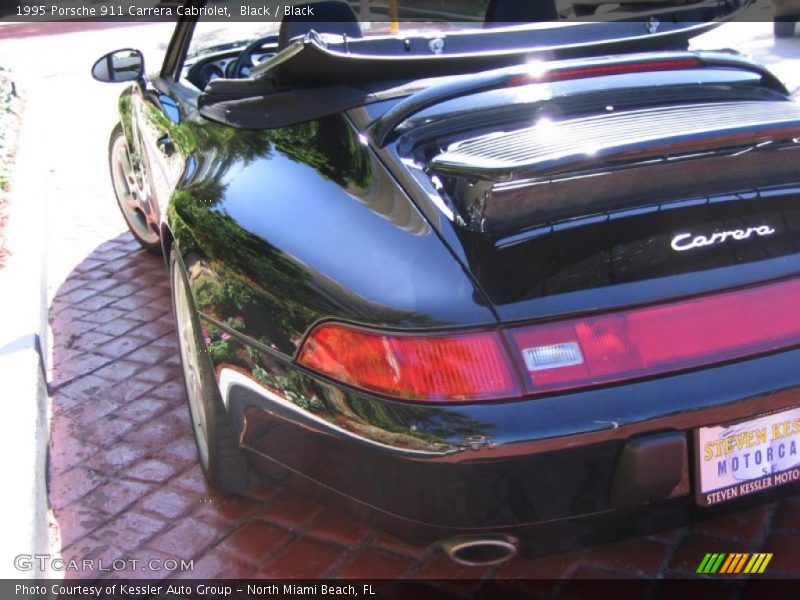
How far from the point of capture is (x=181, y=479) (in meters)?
3.19

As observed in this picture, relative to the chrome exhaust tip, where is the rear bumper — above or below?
above

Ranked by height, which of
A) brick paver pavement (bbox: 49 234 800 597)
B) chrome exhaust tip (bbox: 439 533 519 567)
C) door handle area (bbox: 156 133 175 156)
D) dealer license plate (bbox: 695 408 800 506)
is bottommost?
brick paver pavement (bbox: 49 234 800 597)

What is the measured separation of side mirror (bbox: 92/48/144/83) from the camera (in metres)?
4.34

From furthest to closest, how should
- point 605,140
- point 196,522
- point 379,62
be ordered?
point 196,522 < point 379,62 < point 605,140

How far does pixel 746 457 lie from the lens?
6.89 ft

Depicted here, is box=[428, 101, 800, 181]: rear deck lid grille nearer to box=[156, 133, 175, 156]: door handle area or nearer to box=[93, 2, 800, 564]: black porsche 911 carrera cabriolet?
box=[93, 2, 800, 564]: black porsche 911 carrera cabriolet

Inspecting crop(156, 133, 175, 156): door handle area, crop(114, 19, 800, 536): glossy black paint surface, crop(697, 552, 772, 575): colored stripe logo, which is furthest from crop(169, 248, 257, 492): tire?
crop(697, 552, 772, 575): colored stripe logo

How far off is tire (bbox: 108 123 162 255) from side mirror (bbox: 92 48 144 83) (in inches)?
27.3

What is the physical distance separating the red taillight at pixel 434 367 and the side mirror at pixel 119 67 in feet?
9.55

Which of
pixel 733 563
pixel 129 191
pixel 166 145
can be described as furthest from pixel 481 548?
pixel 129 191

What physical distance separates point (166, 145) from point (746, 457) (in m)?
2.51

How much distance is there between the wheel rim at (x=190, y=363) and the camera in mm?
2947

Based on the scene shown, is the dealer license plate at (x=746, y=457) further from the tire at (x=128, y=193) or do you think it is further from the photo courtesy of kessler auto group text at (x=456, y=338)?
the tire at (x=128, y=193)

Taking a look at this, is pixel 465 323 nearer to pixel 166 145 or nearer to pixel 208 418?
pixel 208 418
